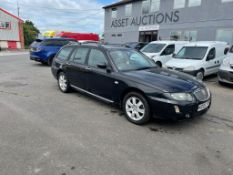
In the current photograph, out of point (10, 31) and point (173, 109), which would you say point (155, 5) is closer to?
point (173, 109)

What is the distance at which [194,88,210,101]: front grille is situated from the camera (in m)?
3.48

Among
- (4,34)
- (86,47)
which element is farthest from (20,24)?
(86,47)

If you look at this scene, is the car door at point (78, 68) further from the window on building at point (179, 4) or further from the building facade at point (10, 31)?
the building facade at point (10, 31)

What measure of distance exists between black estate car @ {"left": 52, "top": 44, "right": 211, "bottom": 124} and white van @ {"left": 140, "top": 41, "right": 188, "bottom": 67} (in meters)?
5.27

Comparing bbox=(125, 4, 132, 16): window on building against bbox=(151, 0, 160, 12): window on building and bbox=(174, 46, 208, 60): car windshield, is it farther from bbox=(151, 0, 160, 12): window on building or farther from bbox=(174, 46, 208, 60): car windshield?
bbox=(174, 46, 208, 60): car windshield

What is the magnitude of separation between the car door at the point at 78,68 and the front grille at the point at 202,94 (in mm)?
2621

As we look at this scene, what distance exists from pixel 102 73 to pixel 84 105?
1039 mm

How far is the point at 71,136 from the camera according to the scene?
3.21 metres

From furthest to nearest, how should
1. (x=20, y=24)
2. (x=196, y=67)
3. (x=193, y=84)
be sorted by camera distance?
(x=20, y=24), (x=196, y=67), (x=193, y=84)

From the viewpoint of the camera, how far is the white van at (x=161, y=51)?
995cm

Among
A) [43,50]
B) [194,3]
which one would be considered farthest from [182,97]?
[194,3]

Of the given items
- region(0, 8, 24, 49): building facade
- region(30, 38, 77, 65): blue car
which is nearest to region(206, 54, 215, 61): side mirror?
region(30, 38, 77, 65): blue car

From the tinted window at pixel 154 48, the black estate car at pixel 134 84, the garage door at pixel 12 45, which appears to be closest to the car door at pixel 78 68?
the black estate car at pixel 134 84

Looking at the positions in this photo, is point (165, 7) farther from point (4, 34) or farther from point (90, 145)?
point (4, 34)
